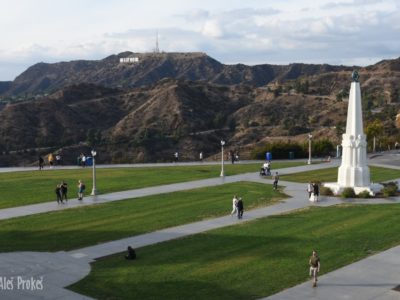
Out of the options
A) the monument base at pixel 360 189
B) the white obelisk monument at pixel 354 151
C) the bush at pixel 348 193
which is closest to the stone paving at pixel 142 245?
the bush at pixel 348 193

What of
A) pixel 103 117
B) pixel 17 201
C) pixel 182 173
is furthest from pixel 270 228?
pixel 103 117

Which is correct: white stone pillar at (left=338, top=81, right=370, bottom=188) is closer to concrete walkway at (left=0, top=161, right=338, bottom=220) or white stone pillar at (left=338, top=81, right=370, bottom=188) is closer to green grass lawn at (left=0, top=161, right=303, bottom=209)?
concrete walkway at (left=0, top=161, right=338, bottom=220)

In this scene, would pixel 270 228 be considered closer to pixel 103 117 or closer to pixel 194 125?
pixel 194 125

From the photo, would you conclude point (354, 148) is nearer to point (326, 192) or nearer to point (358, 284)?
point (326, 192)

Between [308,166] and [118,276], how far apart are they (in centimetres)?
2926

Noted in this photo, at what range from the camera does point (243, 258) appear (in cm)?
1914

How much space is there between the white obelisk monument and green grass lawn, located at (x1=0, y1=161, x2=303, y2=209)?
9561 mm

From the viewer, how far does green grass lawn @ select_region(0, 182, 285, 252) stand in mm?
21812

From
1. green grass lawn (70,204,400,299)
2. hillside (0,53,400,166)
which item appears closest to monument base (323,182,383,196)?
green grass lawn (70,204,400,299)

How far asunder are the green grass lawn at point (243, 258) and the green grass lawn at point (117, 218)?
2.75 metres

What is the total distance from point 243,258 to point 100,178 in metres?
21.2

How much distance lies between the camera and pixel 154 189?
33.8m

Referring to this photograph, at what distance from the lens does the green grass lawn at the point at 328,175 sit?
3774cm

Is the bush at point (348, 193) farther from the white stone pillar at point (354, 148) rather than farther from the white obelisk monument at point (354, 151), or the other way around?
the white stone pillar at point (354, 148)
